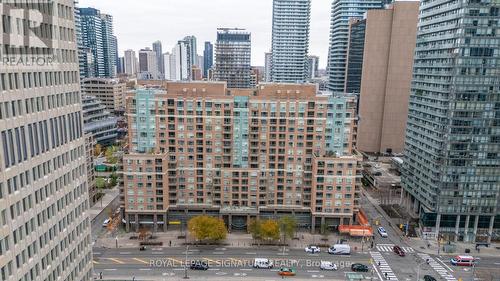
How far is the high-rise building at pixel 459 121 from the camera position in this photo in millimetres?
89500

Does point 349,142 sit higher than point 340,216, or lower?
higher

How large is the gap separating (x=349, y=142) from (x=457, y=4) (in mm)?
42553

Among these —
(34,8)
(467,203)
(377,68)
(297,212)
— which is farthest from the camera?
(377,68)

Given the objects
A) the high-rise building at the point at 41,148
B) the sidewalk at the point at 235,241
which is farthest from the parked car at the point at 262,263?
the high-rise building at the point at 41,148

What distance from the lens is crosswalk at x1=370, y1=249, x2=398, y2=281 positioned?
269 feet

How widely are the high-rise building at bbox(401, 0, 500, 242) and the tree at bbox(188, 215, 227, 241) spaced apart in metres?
55.8

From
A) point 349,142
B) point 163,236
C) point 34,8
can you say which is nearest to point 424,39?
point 349,142

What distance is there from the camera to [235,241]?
3841 inches

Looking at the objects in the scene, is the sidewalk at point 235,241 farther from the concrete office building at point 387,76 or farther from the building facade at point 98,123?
the building facade at point 98,123

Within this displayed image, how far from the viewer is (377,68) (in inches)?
6777

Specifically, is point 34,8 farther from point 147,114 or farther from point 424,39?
point 424,39

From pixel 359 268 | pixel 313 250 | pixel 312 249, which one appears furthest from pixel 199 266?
pixel 359 268

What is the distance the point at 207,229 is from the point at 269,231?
1545 centimetres

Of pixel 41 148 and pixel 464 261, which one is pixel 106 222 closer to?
pixel 41 148
